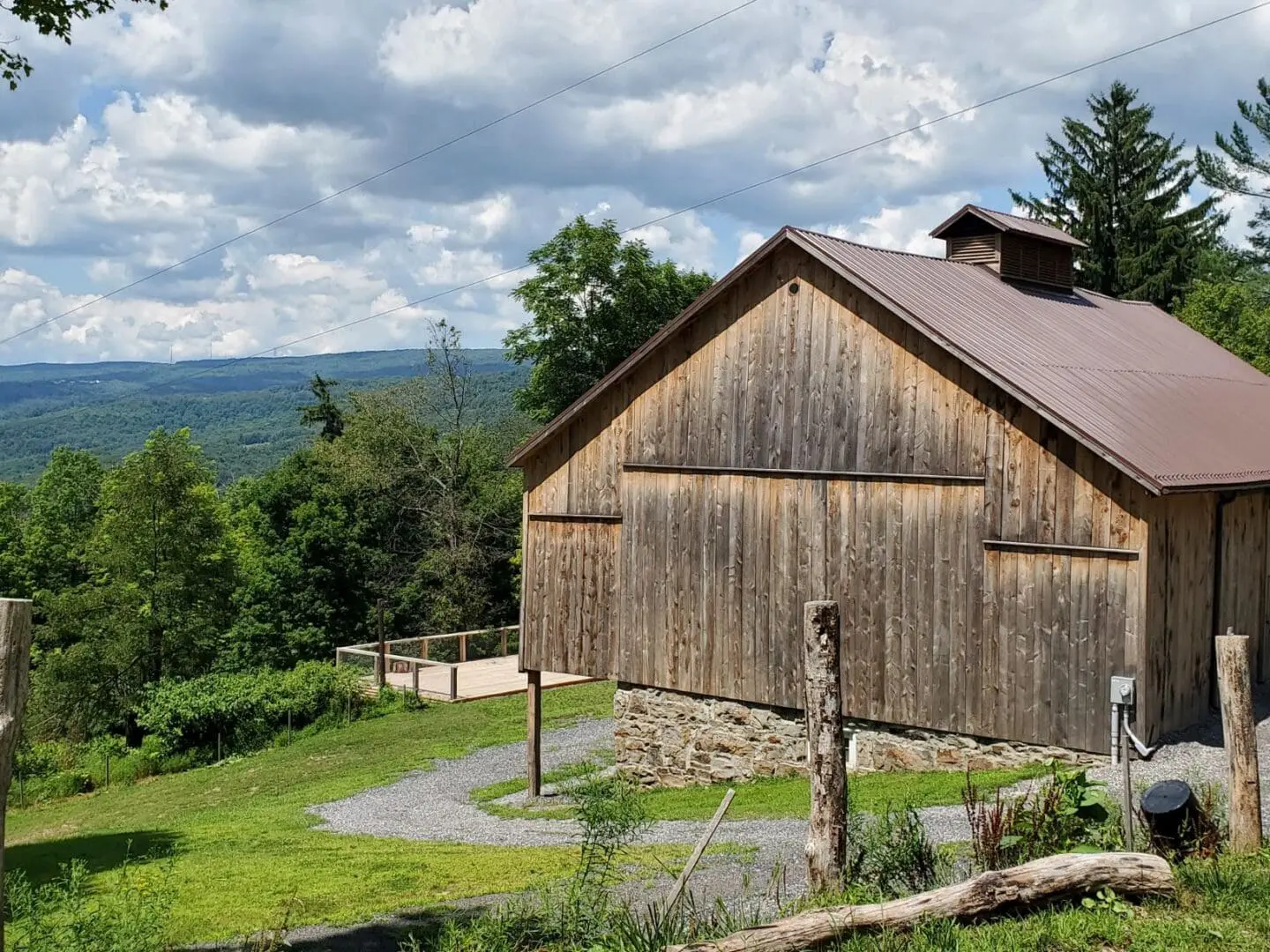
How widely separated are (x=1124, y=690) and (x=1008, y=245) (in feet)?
35.3

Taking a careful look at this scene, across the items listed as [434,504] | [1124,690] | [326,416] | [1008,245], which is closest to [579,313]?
[434,504]

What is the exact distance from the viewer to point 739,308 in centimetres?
1952

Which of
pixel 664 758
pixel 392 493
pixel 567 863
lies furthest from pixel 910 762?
pixel 392 493

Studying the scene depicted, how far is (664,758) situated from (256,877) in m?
8.46

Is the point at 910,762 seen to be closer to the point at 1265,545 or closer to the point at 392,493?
the point at 1265,545

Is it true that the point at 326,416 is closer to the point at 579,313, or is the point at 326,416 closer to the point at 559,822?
the point at 579,313

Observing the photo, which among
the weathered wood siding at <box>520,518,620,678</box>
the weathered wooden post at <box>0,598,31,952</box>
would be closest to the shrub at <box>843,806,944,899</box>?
the weathered wooden post at <box>0,598,31,952</box>

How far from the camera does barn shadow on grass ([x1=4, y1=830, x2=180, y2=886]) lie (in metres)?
17.7

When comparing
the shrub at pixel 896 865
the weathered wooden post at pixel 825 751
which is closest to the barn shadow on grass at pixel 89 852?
the weathered wooden post at pixel 825 751

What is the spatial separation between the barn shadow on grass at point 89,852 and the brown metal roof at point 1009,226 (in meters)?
17.3

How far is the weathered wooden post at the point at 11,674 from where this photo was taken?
6.54 m

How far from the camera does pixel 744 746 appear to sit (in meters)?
20.1

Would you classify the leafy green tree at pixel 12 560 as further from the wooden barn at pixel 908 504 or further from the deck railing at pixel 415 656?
the wooden barn at pixel 908 504

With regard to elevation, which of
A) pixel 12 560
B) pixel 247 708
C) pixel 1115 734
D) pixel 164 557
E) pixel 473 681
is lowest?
pixel 247 708
